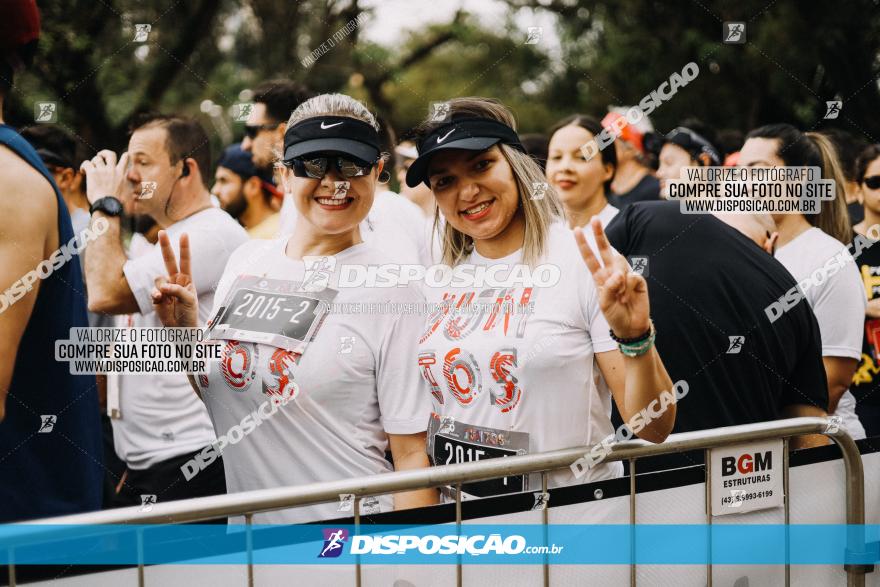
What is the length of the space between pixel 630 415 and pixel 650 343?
0.21m

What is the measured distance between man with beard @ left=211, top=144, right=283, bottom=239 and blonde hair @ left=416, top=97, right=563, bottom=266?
1950 millimetres

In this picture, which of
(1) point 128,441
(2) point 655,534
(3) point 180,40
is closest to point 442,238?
(2) point 655,534

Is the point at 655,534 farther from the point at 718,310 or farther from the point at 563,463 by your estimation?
the point at 718,310

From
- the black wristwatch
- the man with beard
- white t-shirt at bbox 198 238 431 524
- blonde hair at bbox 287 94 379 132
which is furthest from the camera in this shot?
the man with beard

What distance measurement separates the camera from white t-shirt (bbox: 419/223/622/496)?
7.63 ft

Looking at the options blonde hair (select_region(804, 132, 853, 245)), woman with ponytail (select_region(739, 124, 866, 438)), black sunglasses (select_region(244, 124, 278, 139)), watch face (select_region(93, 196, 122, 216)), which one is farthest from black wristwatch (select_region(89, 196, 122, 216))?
blonde hair (select_region(804, 132, 853, 245))

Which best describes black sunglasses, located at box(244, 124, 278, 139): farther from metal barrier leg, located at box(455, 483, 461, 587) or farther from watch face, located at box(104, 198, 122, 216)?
metal barrier leg, located at box(455, 483, 461, 587)

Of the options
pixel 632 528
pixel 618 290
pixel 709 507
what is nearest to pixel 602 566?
pixel 632 528

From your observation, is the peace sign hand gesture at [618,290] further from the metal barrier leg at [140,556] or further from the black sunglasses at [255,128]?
the black sunglasses at [255,128]

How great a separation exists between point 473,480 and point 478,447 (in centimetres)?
30

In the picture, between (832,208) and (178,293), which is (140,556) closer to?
(178,293)

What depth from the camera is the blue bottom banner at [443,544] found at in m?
1.76

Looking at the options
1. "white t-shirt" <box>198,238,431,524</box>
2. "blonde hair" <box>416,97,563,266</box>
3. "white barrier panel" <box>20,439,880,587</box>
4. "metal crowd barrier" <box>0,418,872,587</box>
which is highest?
"blonde hair" <box>416,97,563,266</box>

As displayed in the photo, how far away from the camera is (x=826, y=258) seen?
3455mm
